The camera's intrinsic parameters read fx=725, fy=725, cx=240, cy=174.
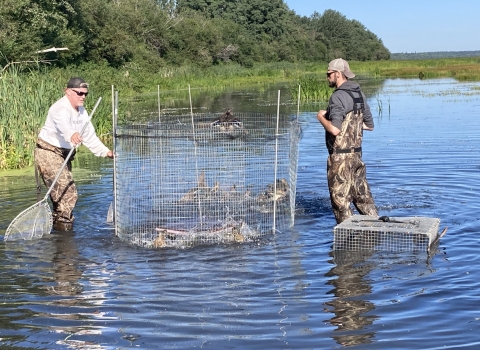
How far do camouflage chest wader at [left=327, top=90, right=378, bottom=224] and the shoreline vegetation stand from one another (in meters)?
3.76

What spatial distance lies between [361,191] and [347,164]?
400mm

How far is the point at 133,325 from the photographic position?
543 cm

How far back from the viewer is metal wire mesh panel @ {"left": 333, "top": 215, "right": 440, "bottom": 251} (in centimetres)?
695

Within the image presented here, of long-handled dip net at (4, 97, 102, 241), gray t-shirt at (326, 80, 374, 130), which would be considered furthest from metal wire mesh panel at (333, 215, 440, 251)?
long-handled dip net at (4, 97, 102, 241)

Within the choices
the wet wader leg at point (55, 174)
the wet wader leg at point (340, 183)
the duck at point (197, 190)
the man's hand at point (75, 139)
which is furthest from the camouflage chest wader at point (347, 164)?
the wet wader leg at point (55, 174)

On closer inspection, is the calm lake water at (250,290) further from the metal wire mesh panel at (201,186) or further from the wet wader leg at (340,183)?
the wet wader leg at (340,183)

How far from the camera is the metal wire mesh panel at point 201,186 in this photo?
7.86 meters

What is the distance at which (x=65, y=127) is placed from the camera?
7.93m

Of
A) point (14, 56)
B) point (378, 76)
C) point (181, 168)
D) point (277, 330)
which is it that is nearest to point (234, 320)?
point (277, 330)

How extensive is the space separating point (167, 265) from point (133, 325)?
65.0 inches

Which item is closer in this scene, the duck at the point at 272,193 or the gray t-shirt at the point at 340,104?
the gray t-shirt at the point at 340,104

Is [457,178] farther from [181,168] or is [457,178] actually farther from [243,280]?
[243,280]

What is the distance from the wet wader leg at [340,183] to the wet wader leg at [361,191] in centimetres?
9

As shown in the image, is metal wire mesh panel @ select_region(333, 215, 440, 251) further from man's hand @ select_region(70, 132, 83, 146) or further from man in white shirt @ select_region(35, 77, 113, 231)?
man's hand @ select_region(70, 132, 83, 146)
